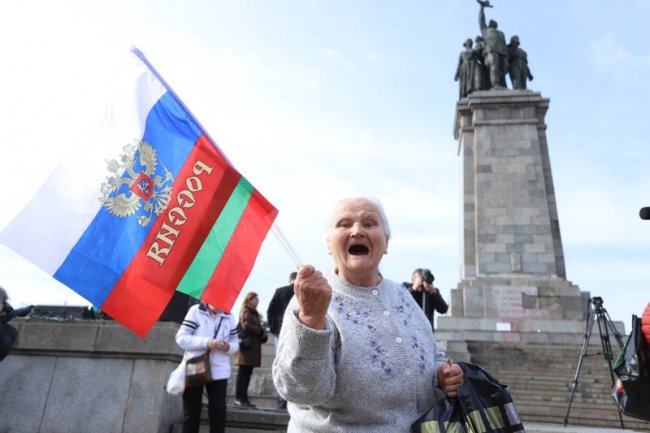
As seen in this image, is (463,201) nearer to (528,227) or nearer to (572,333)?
(528,227)

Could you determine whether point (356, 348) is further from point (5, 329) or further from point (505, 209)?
point (505, 209)

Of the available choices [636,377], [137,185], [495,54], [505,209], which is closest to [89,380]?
[137,185]

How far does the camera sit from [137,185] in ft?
9.82

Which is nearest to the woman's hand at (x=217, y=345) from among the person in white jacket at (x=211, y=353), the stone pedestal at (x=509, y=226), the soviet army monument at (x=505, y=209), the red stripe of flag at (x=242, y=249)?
the person in white jacket at (x=211, y=353)

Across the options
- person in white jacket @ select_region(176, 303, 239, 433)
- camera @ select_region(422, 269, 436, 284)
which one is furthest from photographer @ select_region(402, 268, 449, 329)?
person in white jacket @ select_region(176, 303, 239, 433)

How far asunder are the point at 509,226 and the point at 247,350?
1366 cm

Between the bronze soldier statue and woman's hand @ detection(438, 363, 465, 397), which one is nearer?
woman's hand @ detection(438, 363, 465, 397)

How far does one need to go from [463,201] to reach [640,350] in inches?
668

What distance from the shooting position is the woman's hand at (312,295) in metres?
1.72

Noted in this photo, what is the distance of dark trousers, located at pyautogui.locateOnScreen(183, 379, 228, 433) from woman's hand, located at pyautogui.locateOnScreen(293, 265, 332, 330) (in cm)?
394

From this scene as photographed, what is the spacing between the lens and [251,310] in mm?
7551

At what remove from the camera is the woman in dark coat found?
7.23 m

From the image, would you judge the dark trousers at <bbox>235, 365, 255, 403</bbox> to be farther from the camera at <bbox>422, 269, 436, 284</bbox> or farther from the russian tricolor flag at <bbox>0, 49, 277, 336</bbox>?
the russian tricolor flag at <bbox>0, 49, 277, 336</bbox>

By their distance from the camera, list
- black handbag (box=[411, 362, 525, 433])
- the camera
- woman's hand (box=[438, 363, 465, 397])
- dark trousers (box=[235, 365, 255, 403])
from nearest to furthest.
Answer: black handbag (box=[411, 362, 525, 433]) < woman's hand (box=[438, 363, 465, 397]) < the camera < dark trousers (box=[235, 365, 255, 403])
